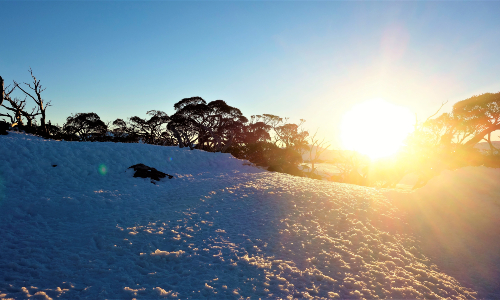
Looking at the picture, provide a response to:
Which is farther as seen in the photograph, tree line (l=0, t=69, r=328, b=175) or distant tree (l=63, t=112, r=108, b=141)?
distant tree (l=63, t=112, r=108, b=141)

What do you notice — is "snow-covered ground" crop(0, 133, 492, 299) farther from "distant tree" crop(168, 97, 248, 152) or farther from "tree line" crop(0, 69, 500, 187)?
"distant tree" crop(168, 97, 248, 152)

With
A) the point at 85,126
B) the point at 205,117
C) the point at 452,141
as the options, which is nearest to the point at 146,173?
the point at 205,117

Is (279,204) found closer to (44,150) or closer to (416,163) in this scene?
(44,150)

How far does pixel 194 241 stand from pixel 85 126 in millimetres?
42545

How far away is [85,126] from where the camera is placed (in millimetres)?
38500

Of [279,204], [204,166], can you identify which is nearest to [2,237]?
[279,204]

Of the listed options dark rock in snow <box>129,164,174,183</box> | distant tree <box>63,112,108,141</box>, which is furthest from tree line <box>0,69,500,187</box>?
dark rock in snow <box>129,164,174,183</box>

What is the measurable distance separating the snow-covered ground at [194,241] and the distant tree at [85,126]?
31754 millimetres

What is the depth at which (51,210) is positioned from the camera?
6.82 metres

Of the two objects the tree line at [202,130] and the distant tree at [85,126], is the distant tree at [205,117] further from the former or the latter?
the distant tree at [85,126]

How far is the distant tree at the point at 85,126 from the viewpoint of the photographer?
1491 inches

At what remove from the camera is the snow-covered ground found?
411 cm

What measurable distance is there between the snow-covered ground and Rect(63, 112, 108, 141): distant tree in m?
31.8

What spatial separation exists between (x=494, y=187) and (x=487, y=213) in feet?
6.13
